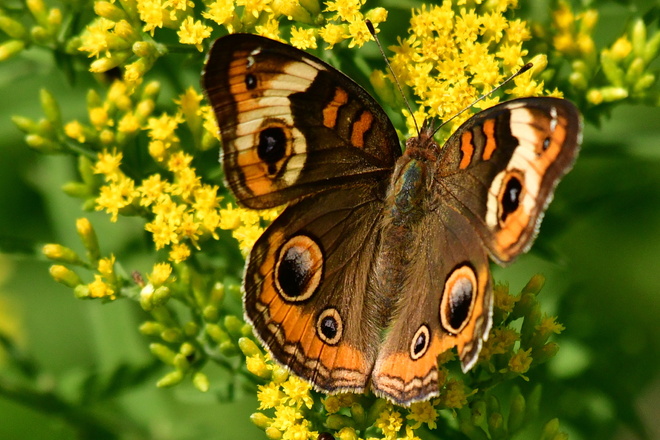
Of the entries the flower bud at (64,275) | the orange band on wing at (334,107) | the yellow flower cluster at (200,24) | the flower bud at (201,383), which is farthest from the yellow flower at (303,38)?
the flower bud at (201,383)

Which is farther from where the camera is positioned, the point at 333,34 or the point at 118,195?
the point at 118,195

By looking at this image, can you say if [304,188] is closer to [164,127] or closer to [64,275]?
[164,127]

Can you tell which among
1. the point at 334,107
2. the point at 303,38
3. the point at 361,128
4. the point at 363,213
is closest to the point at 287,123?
the point at 334,107

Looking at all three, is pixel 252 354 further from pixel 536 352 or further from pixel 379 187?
pixel 536 352

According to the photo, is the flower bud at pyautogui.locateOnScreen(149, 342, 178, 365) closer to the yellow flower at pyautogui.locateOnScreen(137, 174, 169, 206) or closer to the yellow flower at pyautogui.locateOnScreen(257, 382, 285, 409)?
the yellow flower at pyautogui.locateOnScreen(257, 382, 285, 409)

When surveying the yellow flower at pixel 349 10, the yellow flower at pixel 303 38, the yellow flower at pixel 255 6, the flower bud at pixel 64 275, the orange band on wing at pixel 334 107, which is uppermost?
the yellow flower at pixel 255 6

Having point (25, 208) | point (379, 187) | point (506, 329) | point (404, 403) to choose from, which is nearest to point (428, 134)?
point (379, 187)

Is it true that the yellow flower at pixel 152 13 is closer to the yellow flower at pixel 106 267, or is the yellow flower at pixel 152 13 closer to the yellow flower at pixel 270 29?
the yellow flower at pixel 270 29
